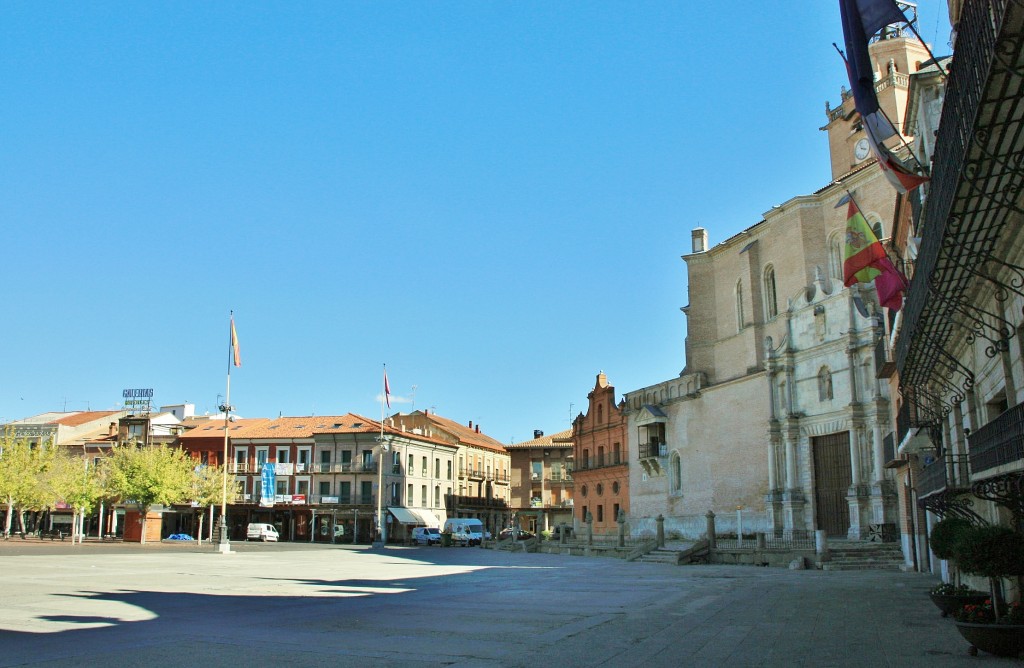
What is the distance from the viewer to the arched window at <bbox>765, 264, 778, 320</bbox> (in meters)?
46.0

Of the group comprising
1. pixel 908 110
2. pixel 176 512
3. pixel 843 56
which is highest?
pixel 908 110


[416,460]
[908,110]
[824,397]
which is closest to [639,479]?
[824,397]

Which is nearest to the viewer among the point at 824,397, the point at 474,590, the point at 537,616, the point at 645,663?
the point at 645,663

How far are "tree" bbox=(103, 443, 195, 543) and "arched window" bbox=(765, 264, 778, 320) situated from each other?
126 feet

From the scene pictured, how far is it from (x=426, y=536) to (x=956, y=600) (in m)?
56.5

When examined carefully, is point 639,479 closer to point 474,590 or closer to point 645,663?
point 474,590

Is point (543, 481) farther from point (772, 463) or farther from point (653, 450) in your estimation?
point (772, 463)

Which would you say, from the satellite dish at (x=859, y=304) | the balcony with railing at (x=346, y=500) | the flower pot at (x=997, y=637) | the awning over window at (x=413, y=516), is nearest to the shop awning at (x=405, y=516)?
the awning over window at (x=413, y=516)

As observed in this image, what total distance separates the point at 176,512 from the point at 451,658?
231 feet

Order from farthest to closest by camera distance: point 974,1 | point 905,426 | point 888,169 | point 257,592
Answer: point 905,426 → point 257,592 → point 888,169 → point 974,1

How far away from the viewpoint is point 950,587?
1237 centimetres

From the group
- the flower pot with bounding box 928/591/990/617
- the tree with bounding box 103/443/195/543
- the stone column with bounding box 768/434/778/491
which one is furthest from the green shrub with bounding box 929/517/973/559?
the tree with bounding box 103/443/195/543

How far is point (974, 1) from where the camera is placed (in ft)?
22.3

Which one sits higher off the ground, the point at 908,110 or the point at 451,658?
the point at 908,110
